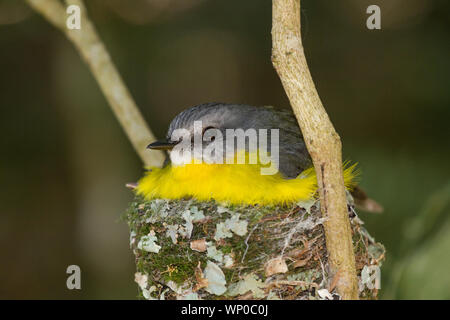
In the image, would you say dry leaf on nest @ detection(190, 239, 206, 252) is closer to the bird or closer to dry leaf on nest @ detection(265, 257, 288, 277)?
the bird

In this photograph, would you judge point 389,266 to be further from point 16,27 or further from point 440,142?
point 16,27

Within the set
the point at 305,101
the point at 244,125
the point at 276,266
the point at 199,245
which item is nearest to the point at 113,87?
the point at 244,125

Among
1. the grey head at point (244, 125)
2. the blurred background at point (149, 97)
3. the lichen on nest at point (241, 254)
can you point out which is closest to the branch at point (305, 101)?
the lichen on nest at point (241, 254)

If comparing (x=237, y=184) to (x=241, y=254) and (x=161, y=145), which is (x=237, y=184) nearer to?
(x=241, y=254)

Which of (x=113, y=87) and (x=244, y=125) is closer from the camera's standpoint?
(x=244, y=125)

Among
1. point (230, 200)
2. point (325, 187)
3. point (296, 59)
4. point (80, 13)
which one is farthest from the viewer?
point (80, 13)

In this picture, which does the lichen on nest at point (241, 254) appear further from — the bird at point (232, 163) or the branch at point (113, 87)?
the branch at point (113, 87)
